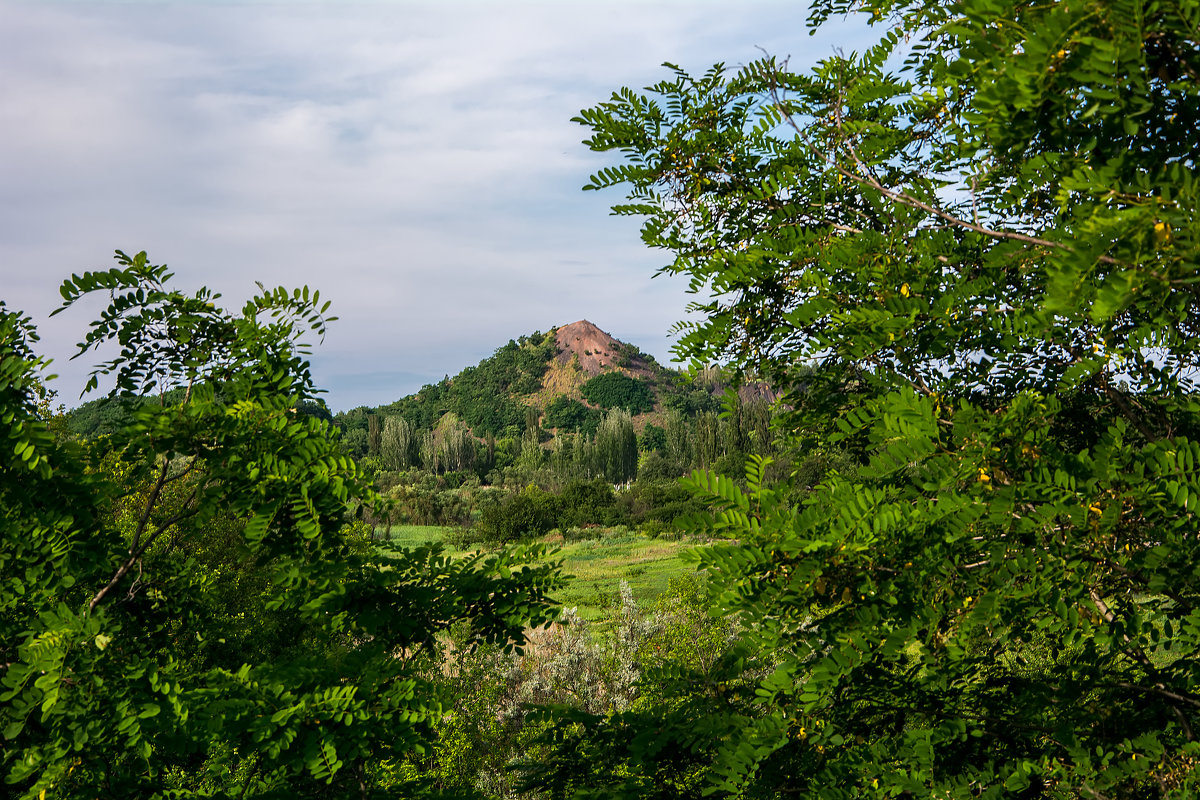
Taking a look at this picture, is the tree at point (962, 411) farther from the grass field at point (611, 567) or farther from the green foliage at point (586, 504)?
the green foliage at point (586, 504)

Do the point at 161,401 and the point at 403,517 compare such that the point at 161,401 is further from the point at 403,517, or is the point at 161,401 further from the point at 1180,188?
the point at 403,517

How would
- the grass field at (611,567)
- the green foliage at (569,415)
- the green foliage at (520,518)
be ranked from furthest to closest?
the green foliage at (569,415) → the green foliage at (520,518) → the grass field at (611,567)

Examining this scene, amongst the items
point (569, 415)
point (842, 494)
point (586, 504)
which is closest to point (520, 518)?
point (586, 504)

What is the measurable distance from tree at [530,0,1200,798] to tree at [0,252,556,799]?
117 cm

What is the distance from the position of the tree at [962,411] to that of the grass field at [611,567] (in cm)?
1981

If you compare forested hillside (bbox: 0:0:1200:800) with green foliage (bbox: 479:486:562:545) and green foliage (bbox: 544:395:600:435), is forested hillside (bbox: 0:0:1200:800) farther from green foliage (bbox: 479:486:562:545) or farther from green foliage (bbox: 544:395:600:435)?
green foliage (bbox: 544:395:600:435)

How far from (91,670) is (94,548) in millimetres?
742

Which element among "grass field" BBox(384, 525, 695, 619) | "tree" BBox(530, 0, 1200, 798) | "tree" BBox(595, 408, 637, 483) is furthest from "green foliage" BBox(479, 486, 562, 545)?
"tree" BBox(530, 0, 1200, 798)

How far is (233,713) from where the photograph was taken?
10.6ft

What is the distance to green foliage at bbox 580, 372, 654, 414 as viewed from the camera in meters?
151

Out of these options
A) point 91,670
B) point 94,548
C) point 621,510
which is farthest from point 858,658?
point 621,510

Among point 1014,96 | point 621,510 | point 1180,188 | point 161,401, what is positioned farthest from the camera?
point 621,510

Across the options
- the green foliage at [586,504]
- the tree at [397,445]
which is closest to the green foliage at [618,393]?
the tree at [397,445]

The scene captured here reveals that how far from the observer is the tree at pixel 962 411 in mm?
2047
